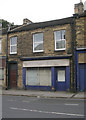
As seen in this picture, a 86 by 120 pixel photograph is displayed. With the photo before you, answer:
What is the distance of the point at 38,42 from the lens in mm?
18156

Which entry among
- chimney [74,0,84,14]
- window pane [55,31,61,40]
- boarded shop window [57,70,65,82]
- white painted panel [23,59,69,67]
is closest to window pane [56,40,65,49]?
window pane [55,31,61,40]

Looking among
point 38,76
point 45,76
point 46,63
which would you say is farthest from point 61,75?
point 38,76

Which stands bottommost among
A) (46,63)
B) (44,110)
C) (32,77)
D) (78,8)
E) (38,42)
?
(44,110)

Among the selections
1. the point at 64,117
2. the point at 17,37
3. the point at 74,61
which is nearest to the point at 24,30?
the point at 17,37

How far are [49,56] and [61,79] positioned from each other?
2.63 meters

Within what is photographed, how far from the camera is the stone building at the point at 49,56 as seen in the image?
15.8m

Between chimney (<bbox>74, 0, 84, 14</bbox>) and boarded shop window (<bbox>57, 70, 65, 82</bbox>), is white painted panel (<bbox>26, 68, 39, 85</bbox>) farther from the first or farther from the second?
chimney (<bbox>74, 0, 84, 14</bbox>)

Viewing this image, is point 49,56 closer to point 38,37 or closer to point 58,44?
point 58,44

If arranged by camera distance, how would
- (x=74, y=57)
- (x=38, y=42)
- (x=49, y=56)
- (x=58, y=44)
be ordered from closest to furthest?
1. (x=74, y=57)
2. (x=49, y=56)
3. (x=58, y=44)
4. (x=38, y=42)

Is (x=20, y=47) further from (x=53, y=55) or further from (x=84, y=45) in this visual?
(x=84, y=45)

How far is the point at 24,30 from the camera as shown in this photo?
1902 centimetres

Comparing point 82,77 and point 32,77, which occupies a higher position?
point 82,77

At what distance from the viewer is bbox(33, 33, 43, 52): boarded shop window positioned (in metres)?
18.1

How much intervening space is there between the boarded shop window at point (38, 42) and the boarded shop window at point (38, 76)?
2.20 m
